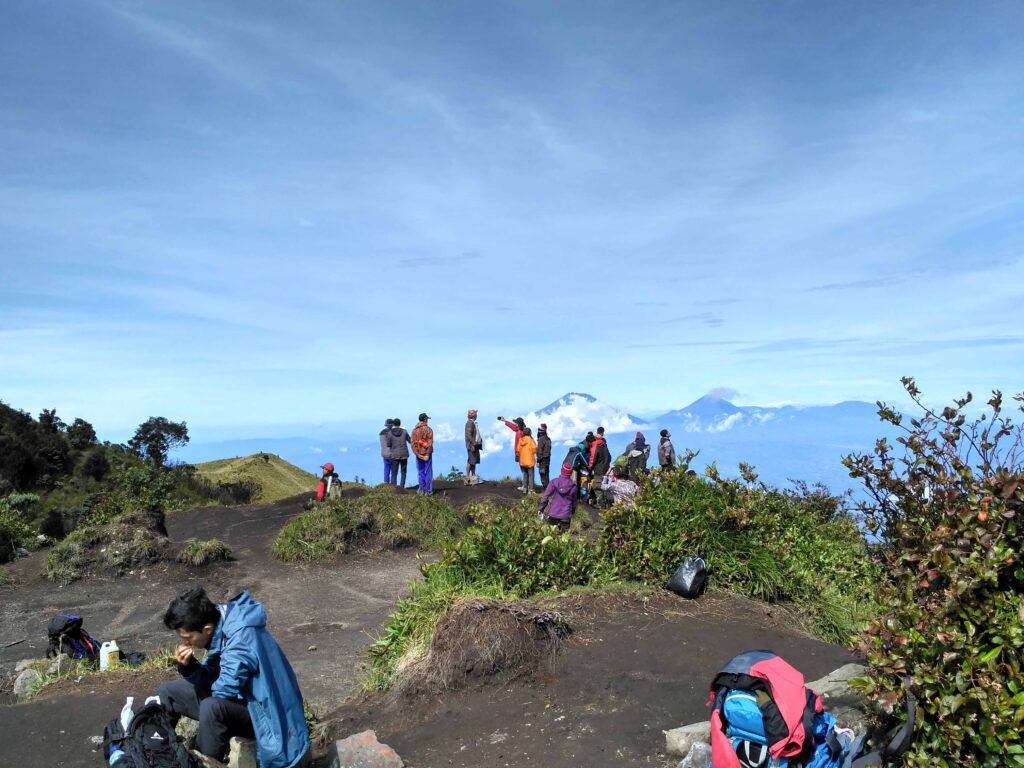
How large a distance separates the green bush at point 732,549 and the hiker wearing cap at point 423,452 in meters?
9.31

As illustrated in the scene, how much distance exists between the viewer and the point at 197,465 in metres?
30.2

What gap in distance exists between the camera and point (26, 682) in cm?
811

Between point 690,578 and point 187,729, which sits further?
point 690,578

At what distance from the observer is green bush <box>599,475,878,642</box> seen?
854cm

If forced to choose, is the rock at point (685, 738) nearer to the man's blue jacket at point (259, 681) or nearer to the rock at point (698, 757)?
the rock at point (698, 757)

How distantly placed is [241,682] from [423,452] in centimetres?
1375

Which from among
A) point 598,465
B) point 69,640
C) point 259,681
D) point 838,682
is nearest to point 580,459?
point 598,465

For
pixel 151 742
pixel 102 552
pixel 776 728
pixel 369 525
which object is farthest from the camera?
pixel 369 525

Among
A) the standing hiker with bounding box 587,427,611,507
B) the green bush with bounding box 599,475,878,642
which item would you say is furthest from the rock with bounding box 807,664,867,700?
the standing hiker with bounding box 587,427,611,507

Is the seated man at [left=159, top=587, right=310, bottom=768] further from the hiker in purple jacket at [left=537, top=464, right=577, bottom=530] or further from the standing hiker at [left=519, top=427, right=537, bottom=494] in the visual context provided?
the standing hiker at [left=519, top=427, right=537, bottom=494]

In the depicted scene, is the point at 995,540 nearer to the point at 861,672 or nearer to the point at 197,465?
the point at 861,672

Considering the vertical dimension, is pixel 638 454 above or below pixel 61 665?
above

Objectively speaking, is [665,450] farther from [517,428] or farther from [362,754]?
[362,754]

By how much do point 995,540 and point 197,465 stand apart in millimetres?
29694
